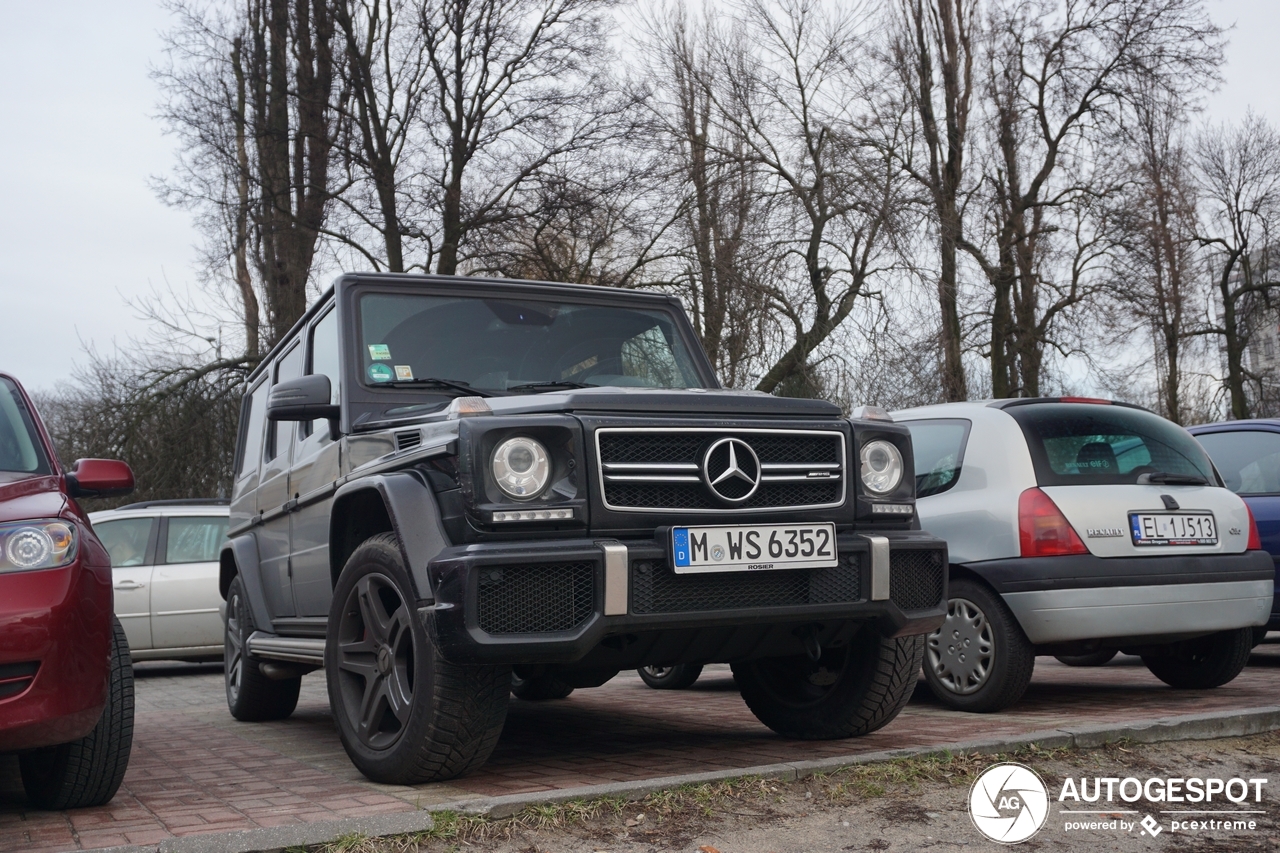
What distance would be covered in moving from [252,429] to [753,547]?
474 centimetres

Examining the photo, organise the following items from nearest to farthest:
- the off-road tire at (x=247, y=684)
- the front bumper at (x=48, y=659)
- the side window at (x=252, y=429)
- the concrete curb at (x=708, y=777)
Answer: the concrete curb at (x=708, y=777)
the front bumper at (x=48, y=659)
the off-road tire at (x=247, y=684)
the side window at (x=252, y=429)

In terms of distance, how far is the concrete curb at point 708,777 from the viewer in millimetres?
3535

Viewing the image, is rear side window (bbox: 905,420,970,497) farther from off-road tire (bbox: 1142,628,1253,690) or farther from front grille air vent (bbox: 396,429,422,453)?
front grille air vent (bbox: 396,429,422,453)

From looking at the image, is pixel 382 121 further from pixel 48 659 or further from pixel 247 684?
pixel 48 659

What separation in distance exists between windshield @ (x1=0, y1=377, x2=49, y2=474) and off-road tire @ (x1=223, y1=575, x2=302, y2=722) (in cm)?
218

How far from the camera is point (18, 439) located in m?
5.09

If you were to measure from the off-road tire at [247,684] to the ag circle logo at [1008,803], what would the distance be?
4.45 m

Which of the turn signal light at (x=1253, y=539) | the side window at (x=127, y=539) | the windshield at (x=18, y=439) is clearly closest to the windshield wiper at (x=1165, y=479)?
the turn signal light at (x=1253, y=539)

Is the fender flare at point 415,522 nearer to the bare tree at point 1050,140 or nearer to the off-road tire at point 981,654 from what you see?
the off-road tire at point 981,654

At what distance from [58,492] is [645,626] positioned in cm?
229

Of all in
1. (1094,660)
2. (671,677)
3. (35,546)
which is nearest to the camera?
(35,546)

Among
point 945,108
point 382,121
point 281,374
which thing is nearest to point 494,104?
point 382,121

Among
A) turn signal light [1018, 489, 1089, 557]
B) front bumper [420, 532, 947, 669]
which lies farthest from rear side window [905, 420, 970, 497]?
front bumper [420, 532, 947, 669]

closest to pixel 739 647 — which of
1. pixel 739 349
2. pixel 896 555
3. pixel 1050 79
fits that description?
pixel 896 555
